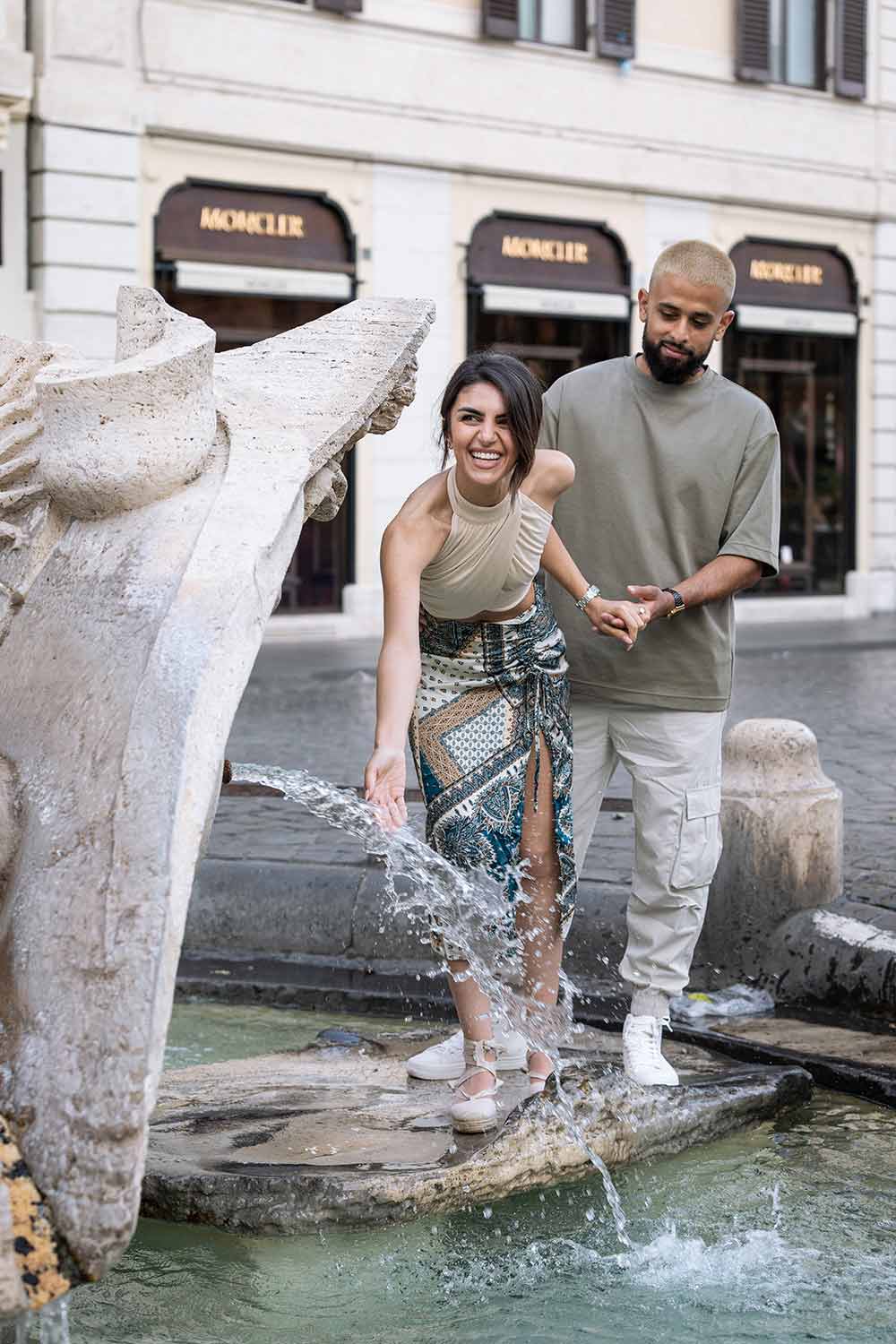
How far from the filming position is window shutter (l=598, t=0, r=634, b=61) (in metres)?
17.8

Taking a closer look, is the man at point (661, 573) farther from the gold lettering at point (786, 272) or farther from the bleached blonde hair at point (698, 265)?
the gold lettering at point (786, 272)

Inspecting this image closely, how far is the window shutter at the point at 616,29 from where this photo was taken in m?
17.8

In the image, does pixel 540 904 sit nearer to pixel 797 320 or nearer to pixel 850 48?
pixel 797 320

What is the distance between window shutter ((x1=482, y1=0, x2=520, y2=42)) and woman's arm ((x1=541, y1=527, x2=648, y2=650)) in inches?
550

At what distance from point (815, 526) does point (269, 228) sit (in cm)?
672

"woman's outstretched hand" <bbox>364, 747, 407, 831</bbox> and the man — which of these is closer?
"woman's outstretched hand" <bbox>364, 747, 407, 831</bbox>

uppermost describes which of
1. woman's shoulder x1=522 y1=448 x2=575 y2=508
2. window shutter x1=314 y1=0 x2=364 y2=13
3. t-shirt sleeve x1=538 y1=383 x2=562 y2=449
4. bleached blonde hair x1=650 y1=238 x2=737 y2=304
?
window shutter x1=314 y1=0 x2=364 y2=13

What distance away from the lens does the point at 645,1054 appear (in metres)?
4.24

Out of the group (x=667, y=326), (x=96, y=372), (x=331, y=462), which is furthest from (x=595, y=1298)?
(x=667, y=326)

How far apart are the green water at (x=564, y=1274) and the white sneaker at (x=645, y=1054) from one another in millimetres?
338

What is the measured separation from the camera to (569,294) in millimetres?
17719

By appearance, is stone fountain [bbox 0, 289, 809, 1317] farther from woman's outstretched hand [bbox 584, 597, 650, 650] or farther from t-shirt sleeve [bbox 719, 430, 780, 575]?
t-shirt sleeve [bbox 719, 430, 780, 575]

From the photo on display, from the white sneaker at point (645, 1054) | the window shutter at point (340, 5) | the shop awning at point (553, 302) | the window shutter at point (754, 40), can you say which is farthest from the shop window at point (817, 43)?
the white sneaker at point (645, 1054)

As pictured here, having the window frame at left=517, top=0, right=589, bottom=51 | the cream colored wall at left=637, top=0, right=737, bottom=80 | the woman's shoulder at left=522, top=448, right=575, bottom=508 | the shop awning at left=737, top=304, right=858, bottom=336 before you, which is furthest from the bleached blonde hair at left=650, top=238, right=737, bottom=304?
the shop awning at left=737, top=304, right=858, bottom=336
